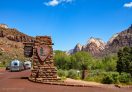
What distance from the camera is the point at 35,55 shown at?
27281mm

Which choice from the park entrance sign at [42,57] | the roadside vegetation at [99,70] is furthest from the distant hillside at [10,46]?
the park entrance sign at [42,57]

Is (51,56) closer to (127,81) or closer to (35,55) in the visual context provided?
(35,55)

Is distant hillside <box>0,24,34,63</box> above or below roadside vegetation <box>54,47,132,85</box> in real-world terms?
above

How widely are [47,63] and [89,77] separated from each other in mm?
Answer: 16442

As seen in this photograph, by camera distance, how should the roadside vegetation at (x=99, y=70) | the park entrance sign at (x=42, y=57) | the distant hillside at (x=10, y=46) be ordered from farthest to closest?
the distant hillside at (x=10, y=46) < the roadside vegetation at (x=99, y=70) < the park entrance sign at (x=42, y=57)

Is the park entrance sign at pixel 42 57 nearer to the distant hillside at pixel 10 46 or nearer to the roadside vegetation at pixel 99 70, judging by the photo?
the roadside vegetation at pixel 99 70

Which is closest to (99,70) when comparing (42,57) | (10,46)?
(42,57)

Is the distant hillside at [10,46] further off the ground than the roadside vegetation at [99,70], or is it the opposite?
the distant hillside at [10,46]

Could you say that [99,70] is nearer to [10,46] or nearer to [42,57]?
[42,57]

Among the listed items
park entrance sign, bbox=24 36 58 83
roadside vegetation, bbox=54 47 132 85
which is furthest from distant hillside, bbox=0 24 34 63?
park entrance sign, bbox=24 36 58 83

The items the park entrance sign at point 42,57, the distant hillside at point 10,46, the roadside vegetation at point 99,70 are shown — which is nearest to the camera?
the park entrance sign at point 42,57

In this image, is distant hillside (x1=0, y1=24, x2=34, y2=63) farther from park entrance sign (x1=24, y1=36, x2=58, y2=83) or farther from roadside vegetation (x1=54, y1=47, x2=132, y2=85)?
park entrance sign (x1=24, y1=36, x2=58, y2=83)

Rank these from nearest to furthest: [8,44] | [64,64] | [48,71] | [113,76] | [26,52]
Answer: [48,71], [26,52], [113,76], [64,64], [8,44]

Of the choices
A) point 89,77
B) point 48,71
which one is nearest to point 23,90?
point 48,71
